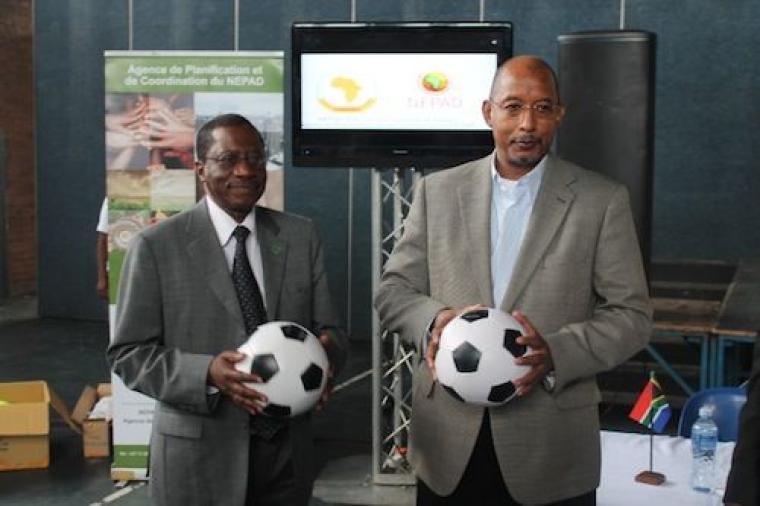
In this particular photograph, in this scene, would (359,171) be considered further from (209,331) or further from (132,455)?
(209,331)

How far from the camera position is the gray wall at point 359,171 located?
7.33m

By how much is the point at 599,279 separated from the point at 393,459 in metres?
2.79

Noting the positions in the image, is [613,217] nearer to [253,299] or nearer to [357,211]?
[253,299]

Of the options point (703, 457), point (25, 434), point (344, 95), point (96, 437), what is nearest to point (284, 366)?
point (703, 457)

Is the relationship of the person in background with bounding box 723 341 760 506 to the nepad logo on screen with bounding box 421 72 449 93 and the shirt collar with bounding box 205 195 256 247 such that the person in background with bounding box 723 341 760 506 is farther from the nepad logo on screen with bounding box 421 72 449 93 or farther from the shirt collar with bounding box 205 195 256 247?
the nepad logo on screen with bounding box 421 72 449 93

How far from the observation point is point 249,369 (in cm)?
198

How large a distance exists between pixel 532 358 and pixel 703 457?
45.8 inches

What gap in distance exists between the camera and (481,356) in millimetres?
1813

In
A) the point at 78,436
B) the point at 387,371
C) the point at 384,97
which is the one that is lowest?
the point at 78,436

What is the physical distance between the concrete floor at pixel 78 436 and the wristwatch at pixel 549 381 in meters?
2.63

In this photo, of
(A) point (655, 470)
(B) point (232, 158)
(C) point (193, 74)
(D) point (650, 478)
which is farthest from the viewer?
(C) point (193, 74)

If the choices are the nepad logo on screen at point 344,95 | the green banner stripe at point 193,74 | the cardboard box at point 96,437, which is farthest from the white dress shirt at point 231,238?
the cardboard box at point 96,437

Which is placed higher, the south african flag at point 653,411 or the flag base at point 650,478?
the south african flag at point 653,411

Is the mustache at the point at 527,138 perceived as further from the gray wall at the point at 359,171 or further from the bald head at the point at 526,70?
the gray wall at the point at 359,171
